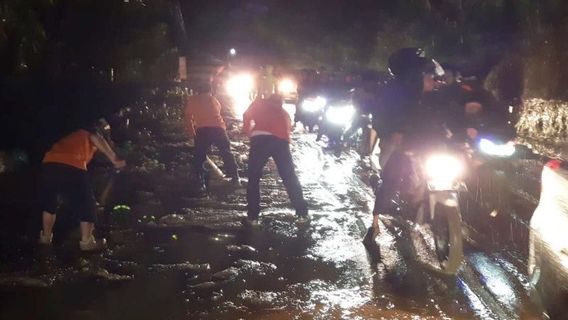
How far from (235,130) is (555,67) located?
28.8 ft

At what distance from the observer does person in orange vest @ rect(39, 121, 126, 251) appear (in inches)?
233

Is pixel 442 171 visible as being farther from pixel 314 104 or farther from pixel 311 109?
pixel 311 109

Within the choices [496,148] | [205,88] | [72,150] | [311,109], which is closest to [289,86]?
[311,109]

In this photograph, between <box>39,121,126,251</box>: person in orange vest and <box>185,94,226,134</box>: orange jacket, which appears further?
<box>185,94,226,134</box>: orange jacket

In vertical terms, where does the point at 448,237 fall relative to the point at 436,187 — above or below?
below

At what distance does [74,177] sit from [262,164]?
2.45m

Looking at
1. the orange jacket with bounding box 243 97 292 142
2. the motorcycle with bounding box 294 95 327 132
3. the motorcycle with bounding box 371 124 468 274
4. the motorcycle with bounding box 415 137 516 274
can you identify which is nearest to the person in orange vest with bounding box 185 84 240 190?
the orange jacket with bounding box 243 97 292 142

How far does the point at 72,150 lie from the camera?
→ 19.5 ft

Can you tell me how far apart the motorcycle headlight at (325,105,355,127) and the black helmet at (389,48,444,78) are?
622 centimetres

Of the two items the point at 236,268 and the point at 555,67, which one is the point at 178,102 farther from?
the point at 236,268

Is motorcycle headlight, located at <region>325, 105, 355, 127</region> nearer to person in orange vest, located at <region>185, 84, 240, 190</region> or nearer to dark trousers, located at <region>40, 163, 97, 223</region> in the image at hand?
person in orange vest, located at <region>185, 84, 240, 190</region>

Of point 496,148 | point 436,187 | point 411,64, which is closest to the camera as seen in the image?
point 436,187

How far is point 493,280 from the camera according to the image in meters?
5.42

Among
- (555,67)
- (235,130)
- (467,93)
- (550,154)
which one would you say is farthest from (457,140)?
(235,130)
